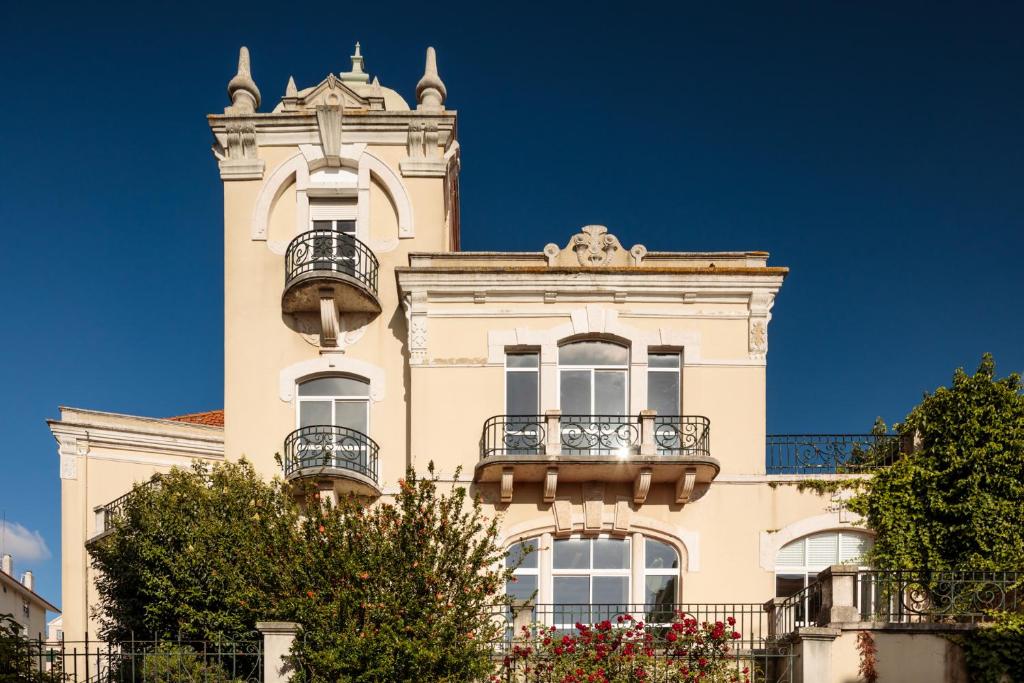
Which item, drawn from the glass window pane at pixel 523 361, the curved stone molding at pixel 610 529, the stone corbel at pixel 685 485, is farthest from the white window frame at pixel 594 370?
the curved stone molding at pixel 610 529

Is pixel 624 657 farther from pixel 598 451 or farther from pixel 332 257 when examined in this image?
pixel 332 257

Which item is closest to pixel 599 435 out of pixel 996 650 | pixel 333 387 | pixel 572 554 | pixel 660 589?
pixel 572 554

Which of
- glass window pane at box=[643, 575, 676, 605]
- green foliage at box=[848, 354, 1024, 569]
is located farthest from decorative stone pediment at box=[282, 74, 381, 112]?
green foliage at box=[848, 354, 1024, 569]

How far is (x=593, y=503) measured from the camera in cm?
2014

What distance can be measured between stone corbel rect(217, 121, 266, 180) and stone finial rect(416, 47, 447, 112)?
375 cm

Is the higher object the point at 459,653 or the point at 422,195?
the point at 422,195

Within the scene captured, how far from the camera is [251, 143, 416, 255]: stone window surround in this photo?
22.5m

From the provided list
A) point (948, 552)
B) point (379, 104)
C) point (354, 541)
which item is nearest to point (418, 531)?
point (354, 541)

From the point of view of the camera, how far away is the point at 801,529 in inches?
794

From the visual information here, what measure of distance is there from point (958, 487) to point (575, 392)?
7.45m

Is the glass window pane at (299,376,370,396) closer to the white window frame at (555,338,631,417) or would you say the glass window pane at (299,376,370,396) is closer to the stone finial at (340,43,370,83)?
the white window frame at (555,338,631,417)

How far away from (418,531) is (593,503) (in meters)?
5.80

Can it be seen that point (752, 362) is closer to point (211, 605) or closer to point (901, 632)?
point (901, 632)

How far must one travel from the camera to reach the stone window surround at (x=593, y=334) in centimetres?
2095
